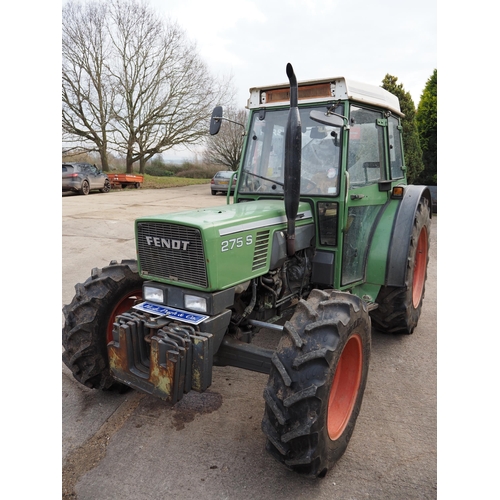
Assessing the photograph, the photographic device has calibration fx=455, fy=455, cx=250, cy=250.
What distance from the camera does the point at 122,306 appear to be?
360cm

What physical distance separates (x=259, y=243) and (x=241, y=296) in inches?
18.0

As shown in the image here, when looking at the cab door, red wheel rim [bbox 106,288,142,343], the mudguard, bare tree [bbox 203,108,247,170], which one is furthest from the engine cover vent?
bare tree [bbox 203,108,247,170]

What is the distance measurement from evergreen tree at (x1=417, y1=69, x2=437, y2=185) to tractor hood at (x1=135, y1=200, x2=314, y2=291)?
11559 millimetres

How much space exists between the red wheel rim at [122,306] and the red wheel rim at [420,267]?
2.96 metres

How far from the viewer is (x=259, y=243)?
3.19m

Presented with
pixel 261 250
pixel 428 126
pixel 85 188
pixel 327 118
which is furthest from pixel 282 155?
pixel 85 188

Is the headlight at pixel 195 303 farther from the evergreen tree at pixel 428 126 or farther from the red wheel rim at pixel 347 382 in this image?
the evergreen tree at pixel 428 126

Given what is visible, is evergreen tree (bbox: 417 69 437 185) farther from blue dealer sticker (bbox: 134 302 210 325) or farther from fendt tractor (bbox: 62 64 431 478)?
blue dealer sticker (bbox: 134 302 210 325)

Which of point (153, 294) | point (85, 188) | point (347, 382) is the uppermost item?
point (85, 188)

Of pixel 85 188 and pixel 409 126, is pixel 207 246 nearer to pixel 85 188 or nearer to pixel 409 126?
pixel 409 126

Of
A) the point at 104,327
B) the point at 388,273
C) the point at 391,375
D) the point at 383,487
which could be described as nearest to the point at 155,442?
the point at 104,327

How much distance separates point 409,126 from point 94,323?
35.5 feet

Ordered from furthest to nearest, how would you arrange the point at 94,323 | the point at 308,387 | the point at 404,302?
the point at 404,302 < the point at 94,323 < the point at 308,387

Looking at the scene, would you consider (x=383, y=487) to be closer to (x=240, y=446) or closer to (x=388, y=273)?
(x=240, y=446)
